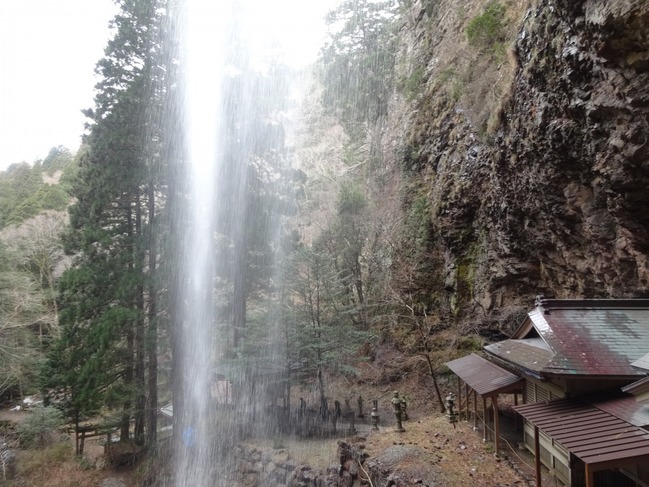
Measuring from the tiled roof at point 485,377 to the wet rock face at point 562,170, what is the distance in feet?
9.00

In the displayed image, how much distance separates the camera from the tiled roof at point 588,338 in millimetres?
5914

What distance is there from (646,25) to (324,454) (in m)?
12.0

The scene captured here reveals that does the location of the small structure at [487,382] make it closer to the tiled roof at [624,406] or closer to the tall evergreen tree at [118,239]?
the tiled roof at [624,406]

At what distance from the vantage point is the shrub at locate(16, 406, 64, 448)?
13.5 m

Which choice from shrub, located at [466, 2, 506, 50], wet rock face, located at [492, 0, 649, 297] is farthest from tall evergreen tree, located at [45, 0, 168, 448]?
wet rock face, located at [492, 0, 649, 297]

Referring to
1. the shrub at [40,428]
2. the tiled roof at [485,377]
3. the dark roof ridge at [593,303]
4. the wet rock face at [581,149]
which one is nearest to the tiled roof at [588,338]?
the dark roof ridge at [593,303]

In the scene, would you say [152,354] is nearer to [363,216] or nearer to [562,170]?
[363,216]

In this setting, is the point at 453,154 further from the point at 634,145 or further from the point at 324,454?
the point at 324,454

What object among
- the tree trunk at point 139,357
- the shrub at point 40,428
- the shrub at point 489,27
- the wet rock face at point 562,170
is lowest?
the shrub at point 40,428

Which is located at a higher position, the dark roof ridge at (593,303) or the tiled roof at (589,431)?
the dark roof ridge at (593,303)

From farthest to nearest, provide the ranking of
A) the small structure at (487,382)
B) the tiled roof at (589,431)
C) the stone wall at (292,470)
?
the stone wall at (292,470) → the small structure at (487,382) → the tiled roof at (589,431)

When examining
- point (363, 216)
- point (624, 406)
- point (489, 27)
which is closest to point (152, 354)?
point (363, 216)

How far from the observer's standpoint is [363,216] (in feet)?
63.7

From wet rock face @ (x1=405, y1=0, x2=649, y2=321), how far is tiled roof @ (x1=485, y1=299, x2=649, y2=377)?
1040 mm
